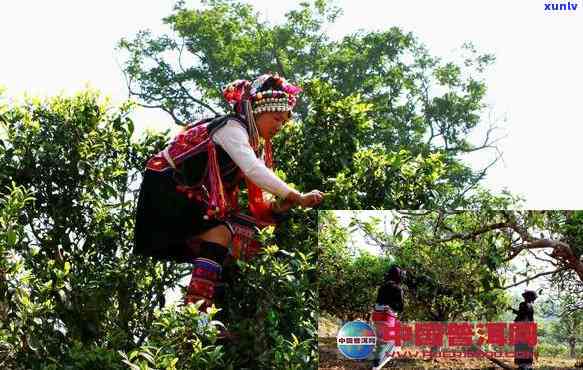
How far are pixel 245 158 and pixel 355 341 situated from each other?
89cm

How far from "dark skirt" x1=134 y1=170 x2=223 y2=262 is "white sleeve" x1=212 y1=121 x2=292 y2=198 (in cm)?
32

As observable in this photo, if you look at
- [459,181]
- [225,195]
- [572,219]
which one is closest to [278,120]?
[225,195]

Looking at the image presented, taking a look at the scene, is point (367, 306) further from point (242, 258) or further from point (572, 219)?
point (572, 219)

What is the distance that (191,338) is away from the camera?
4207 mm

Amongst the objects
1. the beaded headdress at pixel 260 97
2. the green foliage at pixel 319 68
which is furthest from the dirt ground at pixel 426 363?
the green foliage at pixel 319 68

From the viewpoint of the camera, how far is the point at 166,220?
4.78m

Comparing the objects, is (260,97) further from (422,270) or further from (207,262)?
(422,270)

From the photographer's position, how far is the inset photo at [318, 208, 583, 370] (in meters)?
4.25

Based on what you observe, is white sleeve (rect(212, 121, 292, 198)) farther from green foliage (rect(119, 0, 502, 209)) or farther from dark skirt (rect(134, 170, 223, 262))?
green foliage (rect(119, 0, 502, 209))

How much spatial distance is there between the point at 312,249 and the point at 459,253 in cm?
66

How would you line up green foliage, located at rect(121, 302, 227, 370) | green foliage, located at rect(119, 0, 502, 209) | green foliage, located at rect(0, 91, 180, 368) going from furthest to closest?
green foliage, located at rect(119, 0, 502, 209) → green foliage, located at rect(0, 91, 180, 368) → green foliage, located at rect(121, 302, 227, 370)

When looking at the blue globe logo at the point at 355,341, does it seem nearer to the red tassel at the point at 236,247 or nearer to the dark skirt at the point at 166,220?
the red tassel at the point at 236,247

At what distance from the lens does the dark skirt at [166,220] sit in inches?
186

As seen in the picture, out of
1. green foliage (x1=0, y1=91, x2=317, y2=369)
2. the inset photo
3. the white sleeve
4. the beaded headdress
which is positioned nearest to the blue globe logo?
the inset photo
